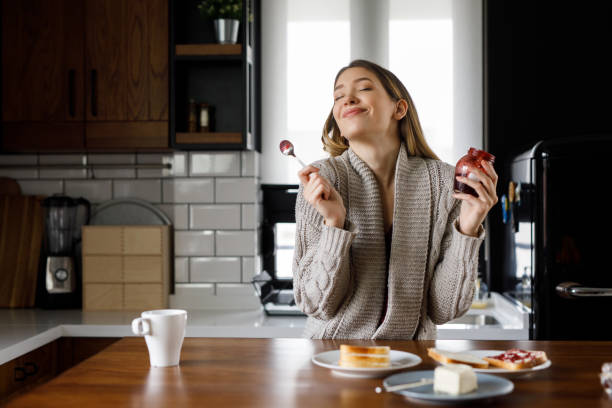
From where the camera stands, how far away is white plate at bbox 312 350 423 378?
1008mm

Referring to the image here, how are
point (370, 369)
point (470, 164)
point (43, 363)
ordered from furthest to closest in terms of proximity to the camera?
point (43, 363) → point (470, 164) → point (370, 369)

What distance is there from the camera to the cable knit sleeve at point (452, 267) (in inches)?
57.0

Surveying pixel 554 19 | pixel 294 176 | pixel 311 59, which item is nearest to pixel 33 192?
pixel 294 176

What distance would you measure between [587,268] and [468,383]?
1456mm

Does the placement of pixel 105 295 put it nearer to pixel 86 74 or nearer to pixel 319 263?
pixel 86 74

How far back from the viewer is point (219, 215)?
2730 mm

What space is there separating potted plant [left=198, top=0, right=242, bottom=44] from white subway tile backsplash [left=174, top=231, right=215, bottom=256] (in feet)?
2.57

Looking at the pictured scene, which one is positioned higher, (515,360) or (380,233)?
(380,233)

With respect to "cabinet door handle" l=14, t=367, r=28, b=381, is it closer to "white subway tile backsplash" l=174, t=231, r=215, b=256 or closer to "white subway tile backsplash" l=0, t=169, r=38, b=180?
"white subway tile backsplash" l=174, t=231, r=215, b=256

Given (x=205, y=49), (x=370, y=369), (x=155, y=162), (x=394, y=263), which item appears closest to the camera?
(x=370, y=369)

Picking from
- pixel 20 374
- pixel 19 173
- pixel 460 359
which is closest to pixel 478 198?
pixel 460 359

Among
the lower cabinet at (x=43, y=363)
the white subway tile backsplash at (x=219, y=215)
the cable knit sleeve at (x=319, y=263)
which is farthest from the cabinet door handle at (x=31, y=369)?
the cable knit sleeve at (x=319, y=263)

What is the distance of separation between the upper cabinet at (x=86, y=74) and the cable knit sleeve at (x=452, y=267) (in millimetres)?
1442

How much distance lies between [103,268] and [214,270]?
446 millimetres
